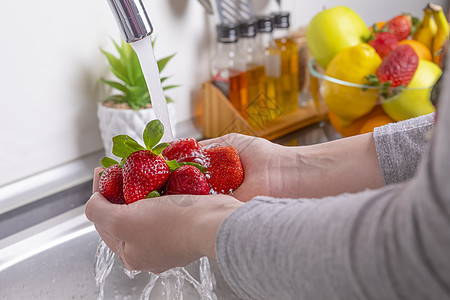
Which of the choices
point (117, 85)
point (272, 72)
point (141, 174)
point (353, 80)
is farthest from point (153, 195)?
point (272, 72)

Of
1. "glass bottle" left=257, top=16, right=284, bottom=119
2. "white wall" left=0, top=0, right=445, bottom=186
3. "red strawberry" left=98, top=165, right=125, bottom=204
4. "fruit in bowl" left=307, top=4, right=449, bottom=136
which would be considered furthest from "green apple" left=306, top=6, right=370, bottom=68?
"red strawberry" left=98, top=165, right=125, bottom=204

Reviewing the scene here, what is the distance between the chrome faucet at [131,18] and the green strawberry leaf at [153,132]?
5.0 inches

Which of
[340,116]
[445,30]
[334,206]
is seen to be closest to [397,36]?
[445,30]

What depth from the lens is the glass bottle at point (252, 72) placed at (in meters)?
1.08

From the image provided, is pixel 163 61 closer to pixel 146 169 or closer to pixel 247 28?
pixel 247 28

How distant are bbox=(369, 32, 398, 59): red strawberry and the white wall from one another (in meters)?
0.38

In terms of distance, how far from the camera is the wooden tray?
1078mm

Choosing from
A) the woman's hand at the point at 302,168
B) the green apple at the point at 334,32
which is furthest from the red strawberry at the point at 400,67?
the woman's hand at the point at 302,168

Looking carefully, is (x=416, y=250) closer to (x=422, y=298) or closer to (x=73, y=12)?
(x=422, y=298)

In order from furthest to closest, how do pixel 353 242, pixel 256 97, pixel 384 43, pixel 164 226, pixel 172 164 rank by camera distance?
pixel 256 97, pixel 384 43, pixel 172 164, pixel 164 226, pixel 353 242

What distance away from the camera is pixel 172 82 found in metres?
1.10

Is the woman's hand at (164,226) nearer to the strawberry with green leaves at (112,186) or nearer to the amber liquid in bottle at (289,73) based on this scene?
the strawberry with green leaves at (112,186)

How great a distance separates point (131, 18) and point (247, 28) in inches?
18.6

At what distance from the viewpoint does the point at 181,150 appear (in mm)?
666
